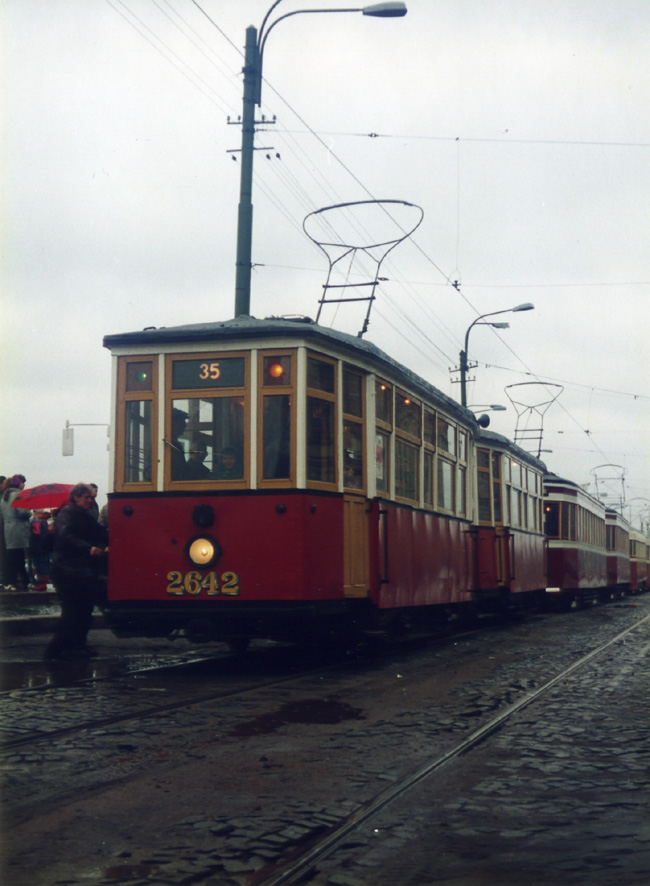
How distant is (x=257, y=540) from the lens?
9.64 meters

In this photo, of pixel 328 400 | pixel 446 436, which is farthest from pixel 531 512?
pixel 328 400

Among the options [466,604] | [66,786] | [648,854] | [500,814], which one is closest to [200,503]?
[66,786]

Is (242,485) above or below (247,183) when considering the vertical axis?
below

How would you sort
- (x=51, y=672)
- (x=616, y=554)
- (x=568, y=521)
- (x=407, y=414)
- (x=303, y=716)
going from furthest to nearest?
1. (x=616, y=554)
2. (x=568, y=521)
3. (x=407, y=414)
4. (x=51, y=672)
5. (x=303, y=716)

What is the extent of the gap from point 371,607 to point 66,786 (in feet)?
19.2

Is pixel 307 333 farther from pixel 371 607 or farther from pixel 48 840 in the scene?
pixel 48 840

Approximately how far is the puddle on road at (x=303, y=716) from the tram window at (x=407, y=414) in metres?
4.44

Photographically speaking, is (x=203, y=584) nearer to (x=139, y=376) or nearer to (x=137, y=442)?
(x=137, y=442)

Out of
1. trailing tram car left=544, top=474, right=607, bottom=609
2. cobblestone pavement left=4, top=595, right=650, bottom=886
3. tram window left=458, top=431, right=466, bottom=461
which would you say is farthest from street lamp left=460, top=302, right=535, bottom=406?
cobblestone pavement left=4, top=595, right=650, bottom=886

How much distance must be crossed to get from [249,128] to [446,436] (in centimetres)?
447

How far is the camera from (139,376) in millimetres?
10211

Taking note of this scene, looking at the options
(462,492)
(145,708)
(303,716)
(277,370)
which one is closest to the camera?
(303,716)

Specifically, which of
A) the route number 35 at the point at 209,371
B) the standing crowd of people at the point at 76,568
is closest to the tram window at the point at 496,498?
the standing crowd of people at the point at 76,568

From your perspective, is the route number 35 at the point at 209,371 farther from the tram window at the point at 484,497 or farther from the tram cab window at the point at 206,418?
the tram window at the point at 484,497
